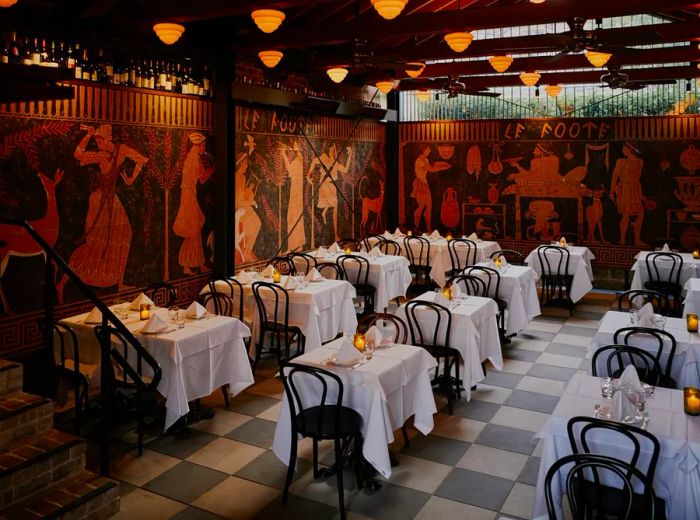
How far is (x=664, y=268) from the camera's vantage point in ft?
32.7

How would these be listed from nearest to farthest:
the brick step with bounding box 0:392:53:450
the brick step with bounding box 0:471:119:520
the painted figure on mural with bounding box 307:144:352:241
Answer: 1. the brick step with bounding box 0:471:119:520
2. the brick step with bounding box 0:392:53:450
3. the painted figure on mural with bounding box 307:144:352:241

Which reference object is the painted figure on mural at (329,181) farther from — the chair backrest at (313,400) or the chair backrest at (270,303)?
the chair backrest at (313,400)

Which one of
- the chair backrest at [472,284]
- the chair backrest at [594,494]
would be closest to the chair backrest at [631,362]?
the chair backrest at [594,494]

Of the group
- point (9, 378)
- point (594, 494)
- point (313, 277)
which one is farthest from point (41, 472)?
point (313, 277)

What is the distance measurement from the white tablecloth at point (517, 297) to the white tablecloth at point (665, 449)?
13.3 ft

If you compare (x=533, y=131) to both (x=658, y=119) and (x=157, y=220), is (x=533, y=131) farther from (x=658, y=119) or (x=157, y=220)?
(x=157, y=220)

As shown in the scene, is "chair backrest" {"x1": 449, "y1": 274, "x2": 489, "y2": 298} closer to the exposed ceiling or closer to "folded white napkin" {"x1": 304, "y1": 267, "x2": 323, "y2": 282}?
"folded white napkin" {"x1": 304, "y1": 267, "x2": 323, "y2": 282}

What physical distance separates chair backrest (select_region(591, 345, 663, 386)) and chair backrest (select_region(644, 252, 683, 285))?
15.0 ft

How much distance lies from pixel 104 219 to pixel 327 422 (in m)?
4.29

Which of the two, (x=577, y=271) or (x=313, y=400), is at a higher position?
(x=577, y=271)

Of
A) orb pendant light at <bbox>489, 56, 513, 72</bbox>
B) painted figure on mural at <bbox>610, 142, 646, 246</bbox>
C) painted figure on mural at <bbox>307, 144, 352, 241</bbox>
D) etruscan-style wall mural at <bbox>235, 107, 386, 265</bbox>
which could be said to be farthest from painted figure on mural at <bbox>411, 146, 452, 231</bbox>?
orb pendant light at <bbox>489, 56, 513, 72</bbox>

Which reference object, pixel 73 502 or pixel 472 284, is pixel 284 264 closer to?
pixel 472 284

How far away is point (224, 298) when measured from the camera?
24.5 ft

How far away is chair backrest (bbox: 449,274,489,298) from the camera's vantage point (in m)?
8.19
